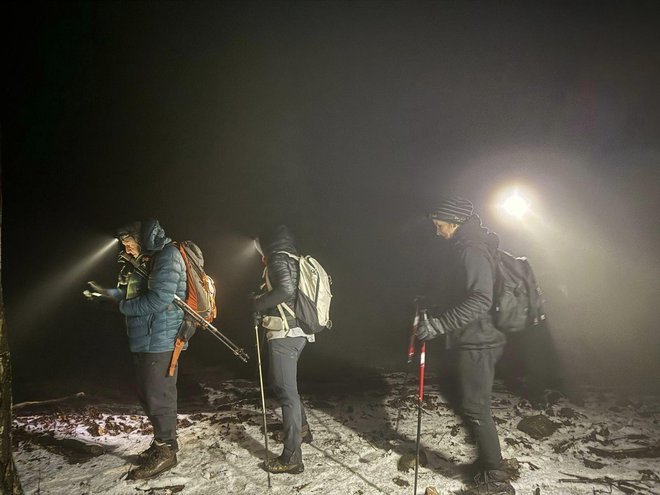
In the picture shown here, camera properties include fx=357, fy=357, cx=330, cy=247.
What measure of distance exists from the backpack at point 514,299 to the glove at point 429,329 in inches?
23.4

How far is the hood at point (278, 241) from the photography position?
413 centimetres

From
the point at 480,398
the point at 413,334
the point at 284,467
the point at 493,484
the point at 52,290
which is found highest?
the point at 413,334

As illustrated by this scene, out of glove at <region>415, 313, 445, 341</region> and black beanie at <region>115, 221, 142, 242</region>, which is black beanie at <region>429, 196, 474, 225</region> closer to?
glove at <region>415, 313, 445, 341</region>

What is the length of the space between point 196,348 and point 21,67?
29219 mm

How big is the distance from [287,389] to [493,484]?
7.65ft

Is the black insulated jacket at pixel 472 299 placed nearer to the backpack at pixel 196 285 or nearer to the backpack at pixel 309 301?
the backpack at pixel 309 301

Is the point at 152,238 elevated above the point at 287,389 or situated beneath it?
elevated above

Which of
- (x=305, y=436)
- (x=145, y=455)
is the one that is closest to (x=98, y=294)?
(x=145, y=455)

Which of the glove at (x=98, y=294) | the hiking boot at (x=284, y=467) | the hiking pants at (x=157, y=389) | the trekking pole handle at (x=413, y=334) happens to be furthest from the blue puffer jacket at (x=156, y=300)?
the trekking pole handle at (x=413, y=334)

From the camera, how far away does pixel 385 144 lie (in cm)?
1986

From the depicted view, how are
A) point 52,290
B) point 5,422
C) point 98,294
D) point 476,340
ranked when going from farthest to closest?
point 52,290 → point 98,294 → point 476,340 → point 5,422

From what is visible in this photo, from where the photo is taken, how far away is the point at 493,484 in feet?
12.0

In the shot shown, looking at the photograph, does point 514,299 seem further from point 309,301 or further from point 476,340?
point 309,301

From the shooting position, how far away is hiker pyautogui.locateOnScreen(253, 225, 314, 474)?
3988 millimetres
